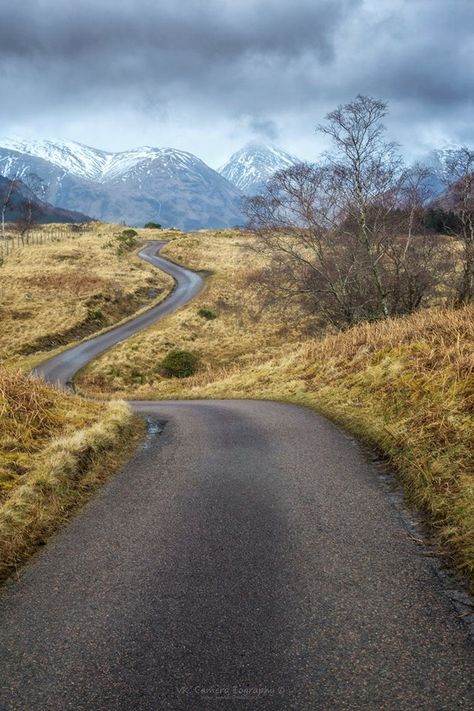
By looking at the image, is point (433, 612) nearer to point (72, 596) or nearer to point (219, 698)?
point (219, 698)

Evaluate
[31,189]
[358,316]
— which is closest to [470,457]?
[358,316]

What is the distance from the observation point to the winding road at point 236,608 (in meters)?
2.92

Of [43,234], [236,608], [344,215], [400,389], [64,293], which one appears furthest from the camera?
[43,234]

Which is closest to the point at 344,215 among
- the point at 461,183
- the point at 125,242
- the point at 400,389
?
the point at 461,183

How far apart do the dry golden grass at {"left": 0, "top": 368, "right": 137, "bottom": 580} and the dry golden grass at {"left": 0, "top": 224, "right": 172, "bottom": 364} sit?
24.5 m

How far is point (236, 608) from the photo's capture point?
12.2ft

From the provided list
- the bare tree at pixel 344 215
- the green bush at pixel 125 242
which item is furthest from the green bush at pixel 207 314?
the green bush at pixel 125 242

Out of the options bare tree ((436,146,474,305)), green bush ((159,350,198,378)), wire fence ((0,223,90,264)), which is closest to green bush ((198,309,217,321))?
green bush ((159,350,198,378))

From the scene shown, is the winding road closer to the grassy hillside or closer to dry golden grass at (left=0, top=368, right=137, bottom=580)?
dry golden grass at (left=0, top=368, right=137, bottom=580)

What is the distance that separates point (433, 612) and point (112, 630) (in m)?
2.46

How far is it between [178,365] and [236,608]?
28.6 m

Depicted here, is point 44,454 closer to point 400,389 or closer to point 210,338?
point 400,389

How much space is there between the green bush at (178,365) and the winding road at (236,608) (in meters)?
25.1

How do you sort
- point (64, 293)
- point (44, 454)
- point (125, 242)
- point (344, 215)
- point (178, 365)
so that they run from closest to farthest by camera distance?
point (44, 454)
point (344, 215)
point (178, 365)
point (64, 293)
point (125, 242)
